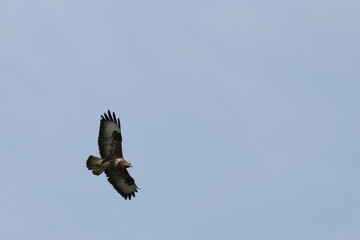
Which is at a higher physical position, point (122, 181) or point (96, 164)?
point (122, 181)

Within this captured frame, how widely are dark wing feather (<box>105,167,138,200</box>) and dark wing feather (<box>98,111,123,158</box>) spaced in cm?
84

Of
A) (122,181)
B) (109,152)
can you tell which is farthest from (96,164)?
(122,181)

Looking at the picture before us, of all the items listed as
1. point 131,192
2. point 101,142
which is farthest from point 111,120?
point 131,192

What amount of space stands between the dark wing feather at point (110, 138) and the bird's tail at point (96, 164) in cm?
A: 37

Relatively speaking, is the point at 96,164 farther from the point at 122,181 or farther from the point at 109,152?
the point at 122,181

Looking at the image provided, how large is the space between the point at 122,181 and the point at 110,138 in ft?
7.94

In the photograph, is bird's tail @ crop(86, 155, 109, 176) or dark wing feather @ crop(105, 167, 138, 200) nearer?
bird's tail @ crop(86, 155, 109, 176)

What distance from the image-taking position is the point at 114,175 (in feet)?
105

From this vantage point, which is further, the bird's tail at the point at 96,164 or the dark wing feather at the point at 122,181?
the dark wing feather at the point at 122,181

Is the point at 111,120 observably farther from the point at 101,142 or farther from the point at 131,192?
the point at 131,192

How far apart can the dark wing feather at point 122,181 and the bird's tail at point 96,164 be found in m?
0.75

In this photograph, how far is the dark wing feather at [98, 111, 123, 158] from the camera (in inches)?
1219

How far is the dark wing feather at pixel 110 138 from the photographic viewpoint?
30969 mm

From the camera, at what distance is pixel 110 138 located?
3112 centimetres
